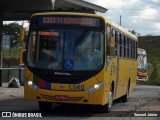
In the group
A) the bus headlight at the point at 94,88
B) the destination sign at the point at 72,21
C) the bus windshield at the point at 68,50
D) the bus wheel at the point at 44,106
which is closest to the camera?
the bus headlight at the point at 94,88

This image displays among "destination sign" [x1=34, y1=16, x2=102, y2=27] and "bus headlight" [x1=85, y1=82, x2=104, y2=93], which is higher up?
"destination sign" [x1=34, y1=16, x2=102, y2=27]

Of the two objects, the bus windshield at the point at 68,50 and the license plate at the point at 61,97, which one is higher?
the bus windshield at the point at 68,50

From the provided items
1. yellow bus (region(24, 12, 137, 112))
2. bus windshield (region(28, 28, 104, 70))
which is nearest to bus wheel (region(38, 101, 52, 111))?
yellow bus (region(24, 12, 137, 112))

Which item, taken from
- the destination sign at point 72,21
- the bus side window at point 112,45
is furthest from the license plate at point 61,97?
the bus side window at point 112,45

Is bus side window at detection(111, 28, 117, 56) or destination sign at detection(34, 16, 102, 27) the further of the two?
bus side window at detection(111, 28, 117, 56)

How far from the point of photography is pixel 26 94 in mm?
15203

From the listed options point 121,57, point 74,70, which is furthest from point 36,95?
point 121,57

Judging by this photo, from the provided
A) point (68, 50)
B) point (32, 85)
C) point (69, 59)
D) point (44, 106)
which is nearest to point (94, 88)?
point (69, 59)

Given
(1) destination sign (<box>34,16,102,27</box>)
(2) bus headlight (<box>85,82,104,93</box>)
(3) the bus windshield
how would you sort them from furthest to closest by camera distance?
(1) destination sign (<box>34,16,102,27</box>), (3) the bus windshield, (2) bus headlight (<box>85,82,104,93</box>)

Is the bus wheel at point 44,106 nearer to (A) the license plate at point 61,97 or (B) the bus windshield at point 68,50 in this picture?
(A) the license plate at point 61,97

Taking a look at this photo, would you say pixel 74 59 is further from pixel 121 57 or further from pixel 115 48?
pixel 121 57

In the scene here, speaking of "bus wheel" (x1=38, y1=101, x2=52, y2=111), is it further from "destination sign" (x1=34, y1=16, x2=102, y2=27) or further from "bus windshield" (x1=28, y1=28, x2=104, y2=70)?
"destination sign" (x1=34, y1=16, x2=102, y2=27)

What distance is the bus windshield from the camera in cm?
1493

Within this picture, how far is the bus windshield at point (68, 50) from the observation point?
14.9 meters
